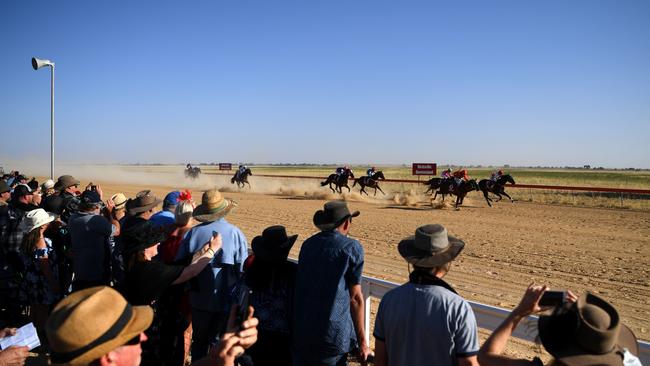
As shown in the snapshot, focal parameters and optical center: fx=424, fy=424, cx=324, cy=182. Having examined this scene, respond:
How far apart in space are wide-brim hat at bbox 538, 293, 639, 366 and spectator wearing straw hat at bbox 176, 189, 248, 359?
2.58 m

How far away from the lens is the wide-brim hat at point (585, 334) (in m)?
1.44

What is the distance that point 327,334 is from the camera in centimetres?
280

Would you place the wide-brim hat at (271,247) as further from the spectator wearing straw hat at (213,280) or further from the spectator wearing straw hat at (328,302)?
the spectator wearing straw hat at (213,280)

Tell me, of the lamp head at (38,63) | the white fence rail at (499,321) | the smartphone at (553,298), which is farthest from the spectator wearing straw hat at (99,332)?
the lamp head at (38,63)

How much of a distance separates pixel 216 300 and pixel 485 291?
194 inches

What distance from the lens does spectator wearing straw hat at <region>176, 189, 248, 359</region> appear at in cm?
354

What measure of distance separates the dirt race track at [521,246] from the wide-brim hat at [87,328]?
5.73 m

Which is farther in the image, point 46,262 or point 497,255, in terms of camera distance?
point 497,255

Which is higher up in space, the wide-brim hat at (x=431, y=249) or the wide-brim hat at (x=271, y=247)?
the wide-brim hat at (x=431, y=249)

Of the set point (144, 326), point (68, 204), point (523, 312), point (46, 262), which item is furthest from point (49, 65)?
point (523, 312)

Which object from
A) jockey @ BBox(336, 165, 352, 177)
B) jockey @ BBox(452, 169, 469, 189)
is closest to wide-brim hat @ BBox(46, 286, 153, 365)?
jockey @ BBox(452, 169, 469, 189)

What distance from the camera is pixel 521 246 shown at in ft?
35.2

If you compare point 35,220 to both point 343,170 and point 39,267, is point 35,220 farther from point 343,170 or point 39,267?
point 343,170

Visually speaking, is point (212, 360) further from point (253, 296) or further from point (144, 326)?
point (253, 296)
